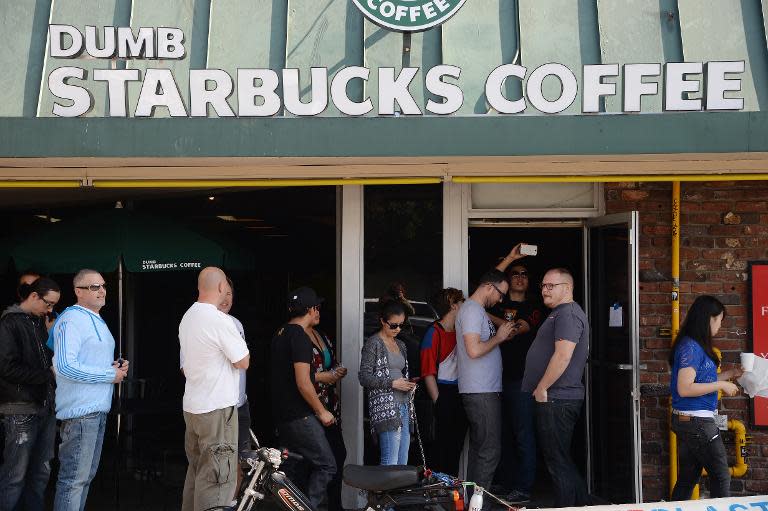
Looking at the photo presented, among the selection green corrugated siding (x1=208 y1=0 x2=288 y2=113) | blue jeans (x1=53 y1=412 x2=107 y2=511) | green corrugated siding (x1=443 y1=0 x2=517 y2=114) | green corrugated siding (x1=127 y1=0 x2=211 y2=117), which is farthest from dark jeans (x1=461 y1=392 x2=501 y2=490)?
green corrugated siding (x1=127 y1=0 x2=211 y2=117)

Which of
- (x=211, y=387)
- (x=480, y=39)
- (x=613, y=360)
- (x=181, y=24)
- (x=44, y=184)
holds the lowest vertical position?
(x=211, y=387)

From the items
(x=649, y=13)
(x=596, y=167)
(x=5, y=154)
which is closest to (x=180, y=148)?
(x=5, y=154)

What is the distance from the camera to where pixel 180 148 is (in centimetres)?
726

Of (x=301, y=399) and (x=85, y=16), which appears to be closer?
(x=301, y=399)

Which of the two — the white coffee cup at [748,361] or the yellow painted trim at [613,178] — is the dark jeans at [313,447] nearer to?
the yellow painted trim at [613,178]

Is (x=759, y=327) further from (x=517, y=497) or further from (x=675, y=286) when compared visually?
(x=517, y=497)

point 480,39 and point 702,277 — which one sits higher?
point 480,39

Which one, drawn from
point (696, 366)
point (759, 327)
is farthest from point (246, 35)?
point (759, 327)

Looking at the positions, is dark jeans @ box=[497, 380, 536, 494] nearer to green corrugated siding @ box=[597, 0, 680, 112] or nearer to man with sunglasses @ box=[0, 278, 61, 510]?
green corrugated siding @ box=[597, 0, 680, 112]

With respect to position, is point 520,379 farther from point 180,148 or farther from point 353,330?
point 180,148

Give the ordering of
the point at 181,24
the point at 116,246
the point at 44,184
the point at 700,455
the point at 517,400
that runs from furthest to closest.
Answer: the point at 116,246 < the point at 517,400 < the point at 44,184 < the point at 181,24 < the point at 700,455

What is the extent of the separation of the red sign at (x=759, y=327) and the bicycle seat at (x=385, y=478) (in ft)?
12.6

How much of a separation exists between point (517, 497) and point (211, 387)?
307 cm

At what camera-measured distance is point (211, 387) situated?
21.5 feet
